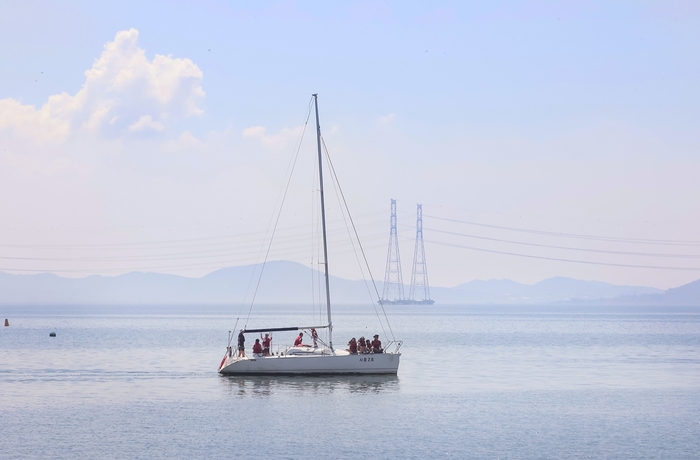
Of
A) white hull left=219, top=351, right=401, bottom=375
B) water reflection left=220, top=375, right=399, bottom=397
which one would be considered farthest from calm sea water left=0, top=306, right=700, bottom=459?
white hull left=219, top=351, right=401, bottom=375

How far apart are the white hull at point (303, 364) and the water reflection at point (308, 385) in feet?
1.53

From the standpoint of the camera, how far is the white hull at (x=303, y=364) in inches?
2083

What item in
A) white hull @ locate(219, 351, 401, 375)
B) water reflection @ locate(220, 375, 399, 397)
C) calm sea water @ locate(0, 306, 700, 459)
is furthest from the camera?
white hull @ locate(219, 351, 401, 375)

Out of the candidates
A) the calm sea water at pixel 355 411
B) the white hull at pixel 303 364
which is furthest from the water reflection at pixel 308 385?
the white hull at pixel 303 364

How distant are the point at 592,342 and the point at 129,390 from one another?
69209 mm

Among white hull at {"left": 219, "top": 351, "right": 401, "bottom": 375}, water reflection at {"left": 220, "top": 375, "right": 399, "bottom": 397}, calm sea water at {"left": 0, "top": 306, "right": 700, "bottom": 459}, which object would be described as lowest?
calm sea water at {"left": 0, "top": 306, "right": 700, "bottom": 459}

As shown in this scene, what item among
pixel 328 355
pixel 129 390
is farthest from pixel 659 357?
pixel 129 390

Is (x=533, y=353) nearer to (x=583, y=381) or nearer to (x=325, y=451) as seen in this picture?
(x=583, y=381)

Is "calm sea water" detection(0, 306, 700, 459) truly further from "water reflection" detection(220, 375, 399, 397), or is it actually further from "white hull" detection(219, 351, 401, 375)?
"white hull" detection(219, 351, 401, 375)

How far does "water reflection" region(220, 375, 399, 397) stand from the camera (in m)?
48.6

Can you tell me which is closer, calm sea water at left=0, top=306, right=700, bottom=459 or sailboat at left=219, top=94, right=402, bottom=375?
calm sea water at left=0, top=306, right=700, bottom=459

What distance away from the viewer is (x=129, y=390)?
50.5m

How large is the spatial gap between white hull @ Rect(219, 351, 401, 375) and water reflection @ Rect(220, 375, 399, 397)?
1.53 feet

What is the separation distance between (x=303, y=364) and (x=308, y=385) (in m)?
2.37
